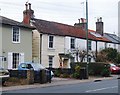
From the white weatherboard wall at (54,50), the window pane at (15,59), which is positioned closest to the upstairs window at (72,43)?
the white weatherboard wall at (54,50)

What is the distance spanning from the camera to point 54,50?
45312 millimetres

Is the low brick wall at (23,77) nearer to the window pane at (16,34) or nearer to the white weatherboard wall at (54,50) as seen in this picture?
the window pane at (16,34)

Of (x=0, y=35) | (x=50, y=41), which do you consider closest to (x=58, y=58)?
(x=50, y=41)

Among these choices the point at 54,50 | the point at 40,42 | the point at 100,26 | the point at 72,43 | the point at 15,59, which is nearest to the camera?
the point at 15,59

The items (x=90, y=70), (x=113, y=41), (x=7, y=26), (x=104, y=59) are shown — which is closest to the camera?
(x=7, y=26)

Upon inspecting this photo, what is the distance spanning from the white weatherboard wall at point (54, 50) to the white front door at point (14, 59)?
16.0 ft

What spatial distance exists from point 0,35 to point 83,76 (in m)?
9.69

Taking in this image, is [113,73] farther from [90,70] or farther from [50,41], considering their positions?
[50,41]

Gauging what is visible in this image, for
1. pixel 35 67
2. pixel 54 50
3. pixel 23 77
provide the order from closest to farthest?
pixel 23 77 < pixel 35 67 < pixel 54 50

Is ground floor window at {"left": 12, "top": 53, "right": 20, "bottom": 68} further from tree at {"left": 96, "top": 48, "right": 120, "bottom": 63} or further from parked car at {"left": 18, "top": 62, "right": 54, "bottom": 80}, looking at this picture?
tree at {"left": 96, "top": 48, "right": 120, "bottom": 63}

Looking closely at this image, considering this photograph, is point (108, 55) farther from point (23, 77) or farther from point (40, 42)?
point (23, 77)

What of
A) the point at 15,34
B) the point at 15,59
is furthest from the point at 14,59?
the point at 15,34

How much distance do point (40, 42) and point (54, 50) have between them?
279cm

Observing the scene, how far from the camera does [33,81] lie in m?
27.0
